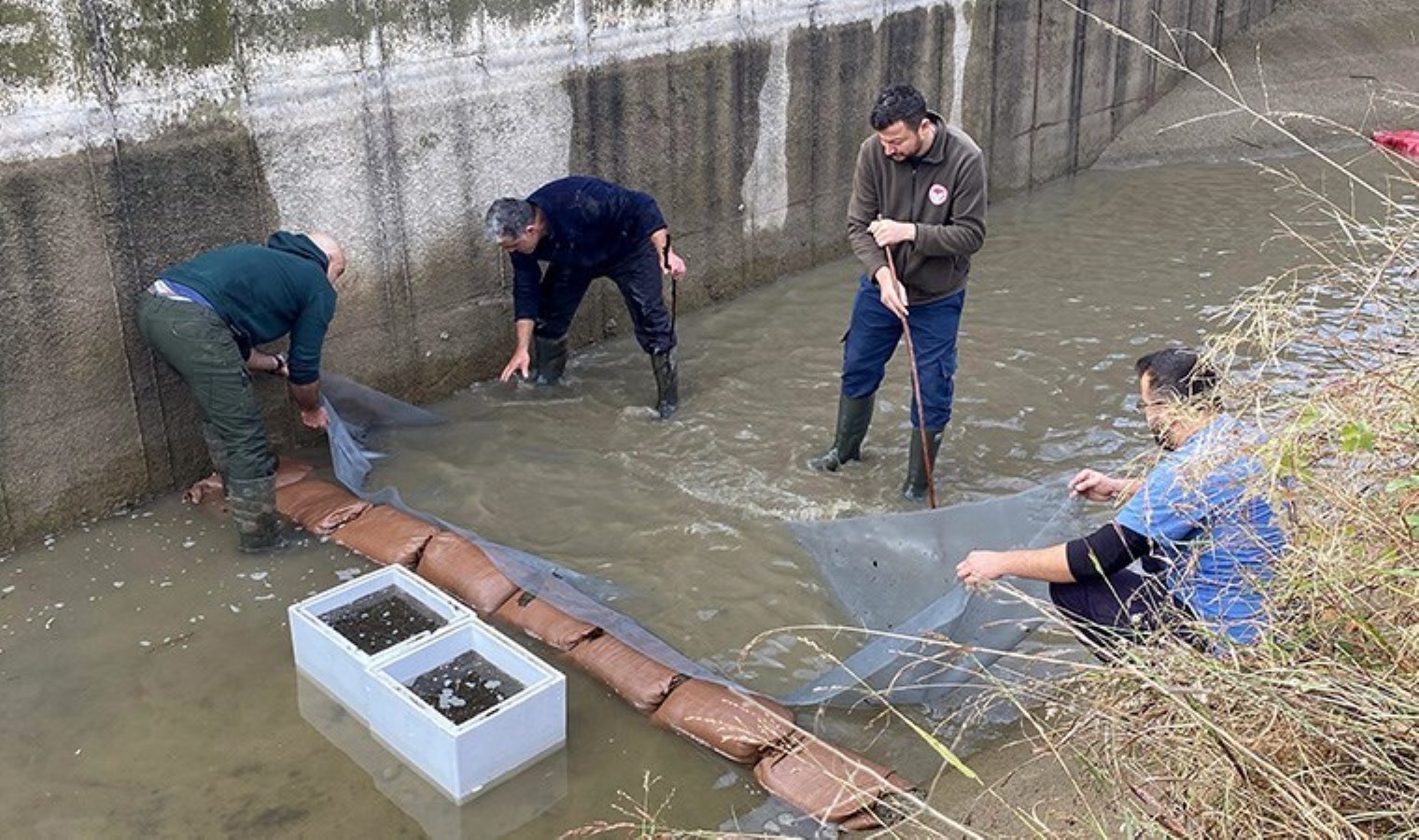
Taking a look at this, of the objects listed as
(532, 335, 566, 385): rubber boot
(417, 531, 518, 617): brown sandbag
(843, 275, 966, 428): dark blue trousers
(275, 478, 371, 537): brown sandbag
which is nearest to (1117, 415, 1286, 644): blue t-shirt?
(843, 275, 966, 428): dark blue trousers

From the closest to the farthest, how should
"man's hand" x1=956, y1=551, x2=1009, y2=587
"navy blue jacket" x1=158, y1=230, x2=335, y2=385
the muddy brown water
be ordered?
"man's hand" x1=956, y1=551, x2=1009, y2=587 < the muddy brown water < "navy blue jacket" x1=158, y1=230, x2=335, y2=385

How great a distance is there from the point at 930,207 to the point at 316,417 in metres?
2.69

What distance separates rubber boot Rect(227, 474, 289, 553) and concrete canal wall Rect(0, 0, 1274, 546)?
24.2 inches

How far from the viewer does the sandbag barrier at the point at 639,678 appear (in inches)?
142

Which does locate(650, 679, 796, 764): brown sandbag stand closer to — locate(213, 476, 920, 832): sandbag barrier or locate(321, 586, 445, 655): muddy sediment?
locate(213, 476, 920, 832): sandbag barrier

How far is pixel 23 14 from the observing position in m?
4.53

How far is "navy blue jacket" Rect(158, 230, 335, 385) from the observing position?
491 centimetres

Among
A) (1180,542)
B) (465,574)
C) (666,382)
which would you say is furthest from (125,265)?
(1180,542)

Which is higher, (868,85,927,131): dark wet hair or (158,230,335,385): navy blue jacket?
(868,85,927,131): dark wet hair

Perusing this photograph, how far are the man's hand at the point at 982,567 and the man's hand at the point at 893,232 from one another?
1859mm

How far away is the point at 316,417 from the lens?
535 cm

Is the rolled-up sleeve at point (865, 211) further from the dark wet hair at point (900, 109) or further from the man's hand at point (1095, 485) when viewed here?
the man's hand at point (1095, 485)

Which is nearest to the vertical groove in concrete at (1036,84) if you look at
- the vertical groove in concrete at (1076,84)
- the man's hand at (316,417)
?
the vertical groove in concrete at (1076,84)

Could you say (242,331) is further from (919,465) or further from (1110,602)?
(1110,602)
